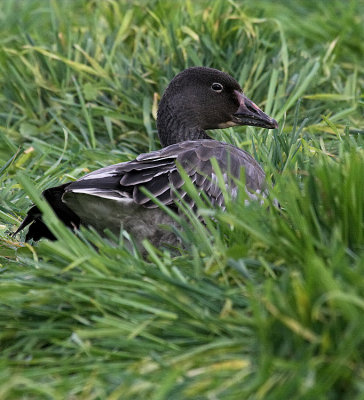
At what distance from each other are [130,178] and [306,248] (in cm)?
103

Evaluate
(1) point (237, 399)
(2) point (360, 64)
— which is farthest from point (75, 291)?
(2) point (360, 64)

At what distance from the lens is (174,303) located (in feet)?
8.94

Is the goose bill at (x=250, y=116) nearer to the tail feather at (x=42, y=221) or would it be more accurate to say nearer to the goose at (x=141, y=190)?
the goose at (x=141, y=190)

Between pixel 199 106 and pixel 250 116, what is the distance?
284 mm

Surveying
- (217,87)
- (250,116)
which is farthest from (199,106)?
(250,116)

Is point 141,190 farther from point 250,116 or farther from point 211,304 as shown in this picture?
point 250,116

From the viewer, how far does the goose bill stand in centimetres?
475

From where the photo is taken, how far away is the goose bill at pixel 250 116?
15.6ft

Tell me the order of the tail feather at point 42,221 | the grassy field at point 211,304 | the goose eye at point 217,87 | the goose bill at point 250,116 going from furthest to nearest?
the goose eye at point 217,87, the goose bill at point 250,116, the tail feather at point 42,221, the grassy field at point 211,304

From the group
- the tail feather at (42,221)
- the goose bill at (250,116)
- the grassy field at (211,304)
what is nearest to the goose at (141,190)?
the tail feather at (42,221)

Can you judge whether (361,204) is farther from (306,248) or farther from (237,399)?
(237,399)

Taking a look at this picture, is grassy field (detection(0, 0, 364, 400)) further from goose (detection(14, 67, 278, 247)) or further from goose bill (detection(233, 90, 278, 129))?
goose bill (detection(233, 90, 278, 129))

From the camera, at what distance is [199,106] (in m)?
4.85

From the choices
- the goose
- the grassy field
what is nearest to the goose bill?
the grassy field
